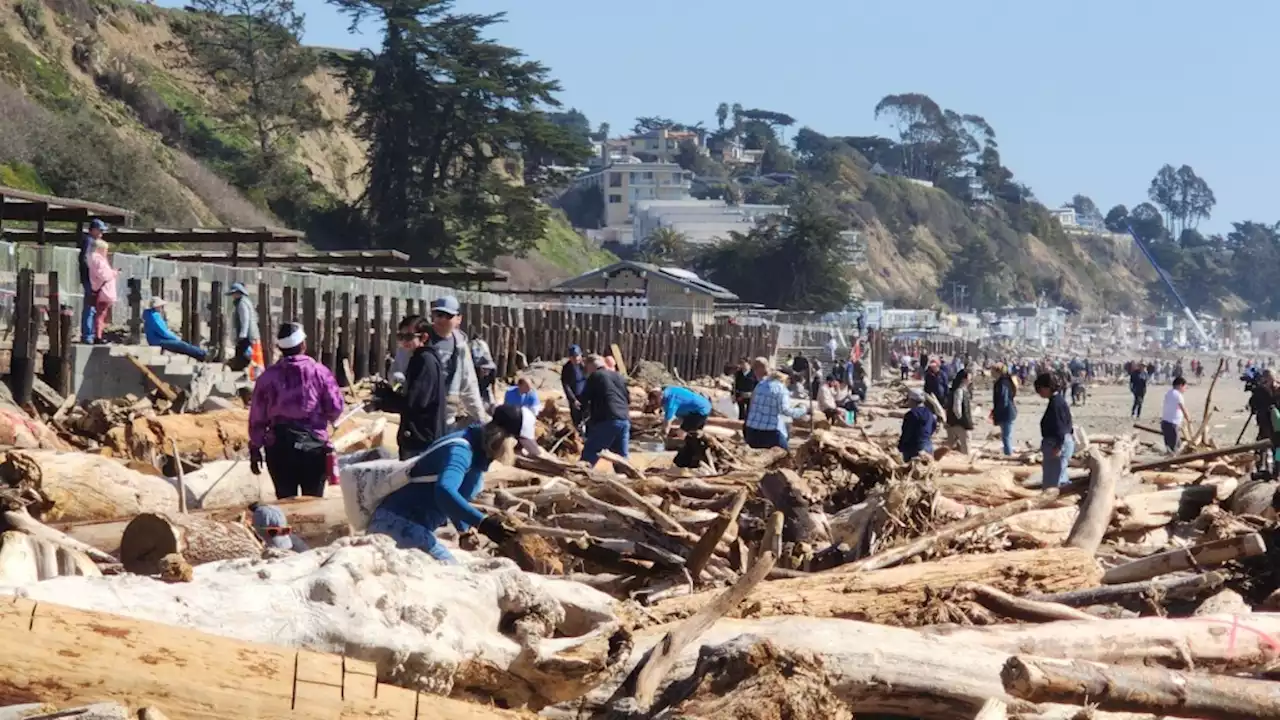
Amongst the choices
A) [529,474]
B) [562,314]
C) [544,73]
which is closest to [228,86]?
[544,73]

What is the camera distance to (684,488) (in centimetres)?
1197

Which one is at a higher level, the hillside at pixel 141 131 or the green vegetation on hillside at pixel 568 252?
the hillside at pixel 141 131

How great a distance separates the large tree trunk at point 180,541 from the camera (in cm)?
717

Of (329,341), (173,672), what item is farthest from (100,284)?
(173,672)

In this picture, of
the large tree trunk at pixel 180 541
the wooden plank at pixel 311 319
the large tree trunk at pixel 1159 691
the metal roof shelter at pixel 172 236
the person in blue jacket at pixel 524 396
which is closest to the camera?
the large tree trunk at pixel 1159 691

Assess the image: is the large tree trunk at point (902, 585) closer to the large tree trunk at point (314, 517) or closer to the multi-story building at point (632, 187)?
the large tree trunk at point (314, 517)

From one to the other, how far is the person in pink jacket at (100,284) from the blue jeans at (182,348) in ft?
2.24

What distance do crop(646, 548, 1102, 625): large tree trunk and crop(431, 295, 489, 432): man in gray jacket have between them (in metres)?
2.84

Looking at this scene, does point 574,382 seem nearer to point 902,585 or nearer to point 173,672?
point 902,585

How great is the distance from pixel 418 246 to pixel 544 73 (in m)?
8.99

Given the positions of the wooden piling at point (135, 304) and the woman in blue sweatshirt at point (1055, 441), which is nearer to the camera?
the woman in blue sweatshirt at point (1055, 441)

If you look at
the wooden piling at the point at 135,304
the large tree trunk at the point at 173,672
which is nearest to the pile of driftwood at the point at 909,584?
the large tree trunk at the point at 173,672

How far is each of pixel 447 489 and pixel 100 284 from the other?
12.5 meters

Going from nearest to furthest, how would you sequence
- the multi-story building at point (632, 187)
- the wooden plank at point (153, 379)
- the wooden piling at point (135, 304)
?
the wooden plank at point (153, 379) → the wooden piling at point (135, 304) → the multi-story building at point (632, 187)
